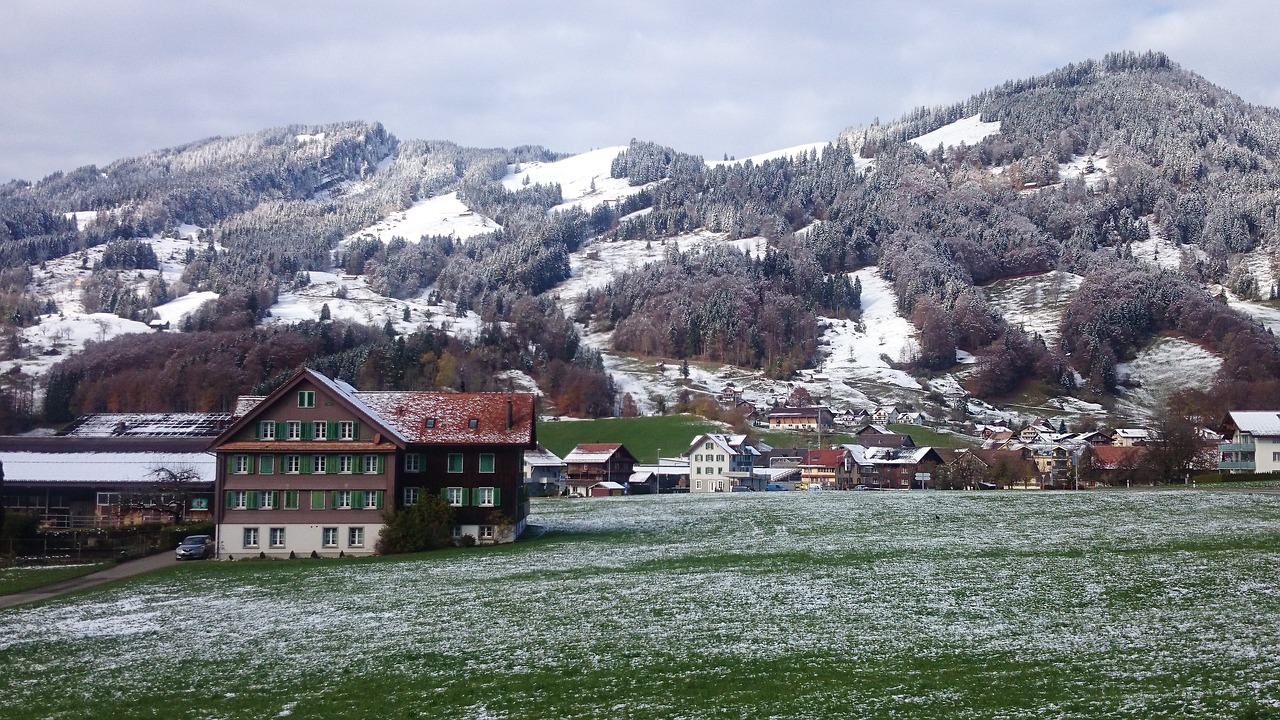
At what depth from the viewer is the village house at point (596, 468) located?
5591 inches

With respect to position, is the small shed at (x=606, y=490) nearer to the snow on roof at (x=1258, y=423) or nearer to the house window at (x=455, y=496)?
the snow on roof at (x=1258, y=423)

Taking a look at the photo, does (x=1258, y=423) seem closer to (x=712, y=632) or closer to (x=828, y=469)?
(x=828, y=469)

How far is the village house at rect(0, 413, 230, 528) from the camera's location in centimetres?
8431

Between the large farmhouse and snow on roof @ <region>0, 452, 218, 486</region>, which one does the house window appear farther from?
snow on roof @ <region>0, 452, 218, 486</region>

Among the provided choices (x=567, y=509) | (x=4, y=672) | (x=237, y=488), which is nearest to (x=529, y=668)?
(x=4, y=672)

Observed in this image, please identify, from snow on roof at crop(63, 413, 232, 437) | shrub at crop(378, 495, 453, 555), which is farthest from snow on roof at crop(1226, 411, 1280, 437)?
snow on roof at crop(63, 413, 232, 437)

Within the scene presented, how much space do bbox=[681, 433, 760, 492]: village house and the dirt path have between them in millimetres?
88701

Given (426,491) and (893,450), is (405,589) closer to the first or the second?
(426,491)

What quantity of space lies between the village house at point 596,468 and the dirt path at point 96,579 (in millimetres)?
78922

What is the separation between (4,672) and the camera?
29672mm

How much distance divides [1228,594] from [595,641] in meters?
18.8

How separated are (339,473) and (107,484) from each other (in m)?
35.4

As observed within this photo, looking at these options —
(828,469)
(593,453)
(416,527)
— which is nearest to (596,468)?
(593,453)

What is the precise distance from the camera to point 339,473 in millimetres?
61688
